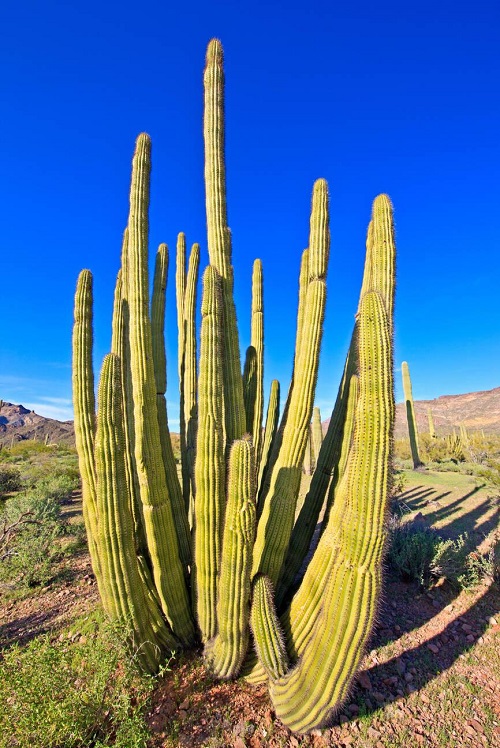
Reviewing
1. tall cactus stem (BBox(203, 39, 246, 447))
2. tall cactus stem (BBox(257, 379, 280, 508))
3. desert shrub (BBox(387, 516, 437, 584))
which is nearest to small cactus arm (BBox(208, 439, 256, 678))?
tall cactus stem (BBox(203, 39, 246, 447))

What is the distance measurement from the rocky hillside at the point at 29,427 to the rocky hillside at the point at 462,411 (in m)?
42.2

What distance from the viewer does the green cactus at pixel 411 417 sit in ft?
58.7

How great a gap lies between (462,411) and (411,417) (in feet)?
165

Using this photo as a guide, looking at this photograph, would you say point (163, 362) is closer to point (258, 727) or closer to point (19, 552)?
point (258, 727)

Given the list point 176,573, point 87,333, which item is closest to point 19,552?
point 176,573

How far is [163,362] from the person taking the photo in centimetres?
539

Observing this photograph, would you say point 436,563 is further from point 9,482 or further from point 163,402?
point 9,482

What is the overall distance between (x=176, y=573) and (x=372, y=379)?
2.96m

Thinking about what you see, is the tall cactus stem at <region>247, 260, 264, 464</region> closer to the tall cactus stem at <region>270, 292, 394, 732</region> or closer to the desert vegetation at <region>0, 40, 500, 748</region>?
the desert vegetation at <region>0, 40, 500, 748</region>

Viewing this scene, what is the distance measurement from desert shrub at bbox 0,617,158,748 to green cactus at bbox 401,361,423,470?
1638 cm

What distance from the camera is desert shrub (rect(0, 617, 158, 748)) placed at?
9.78ft

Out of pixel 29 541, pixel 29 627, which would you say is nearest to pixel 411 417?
pixel 29 541

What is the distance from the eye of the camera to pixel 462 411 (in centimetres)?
6166

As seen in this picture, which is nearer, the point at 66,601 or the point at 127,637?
the point at 127,637
